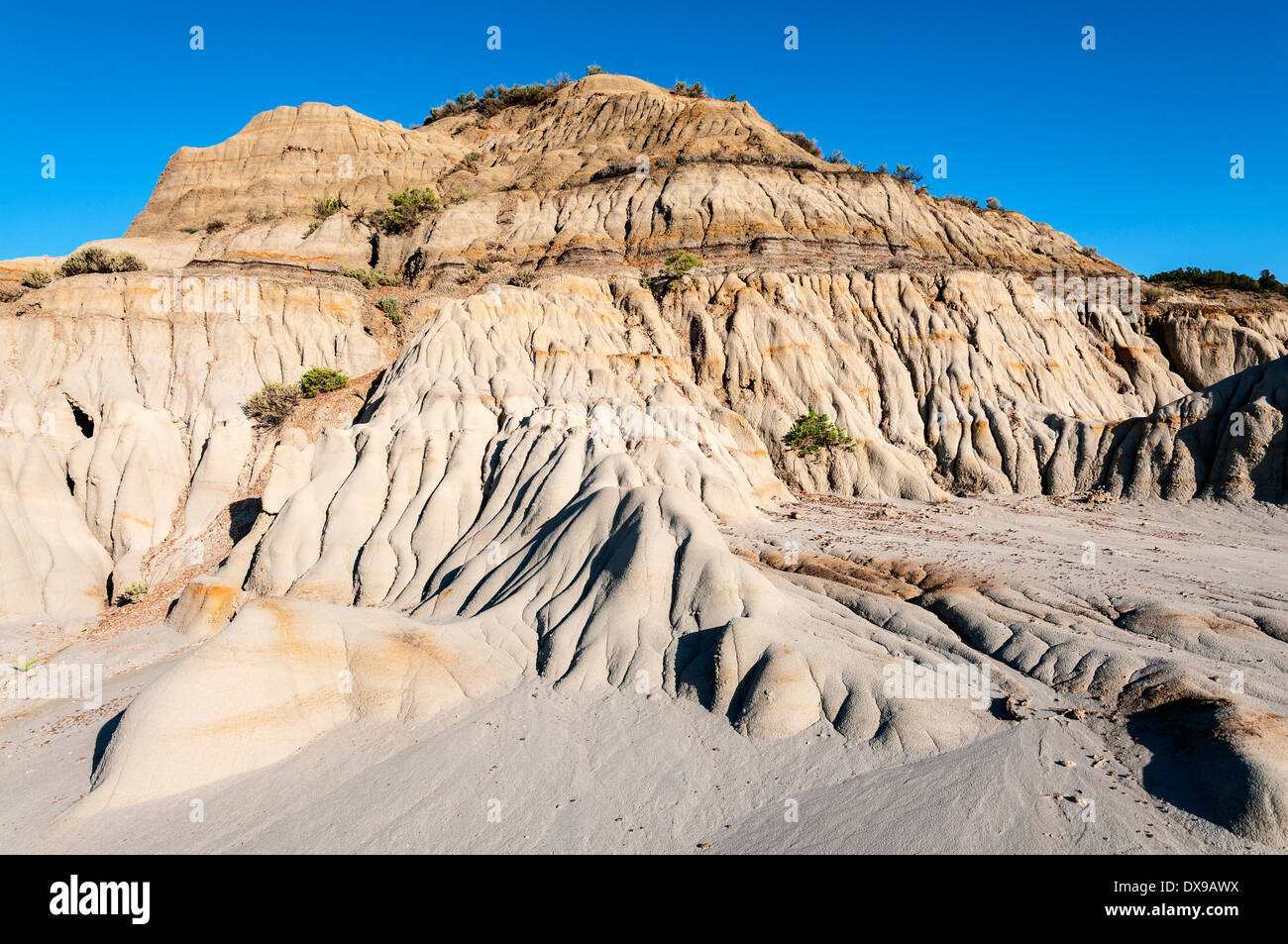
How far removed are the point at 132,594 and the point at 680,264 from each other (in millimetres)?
29637

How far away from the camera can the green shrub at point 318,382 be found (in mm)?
28859

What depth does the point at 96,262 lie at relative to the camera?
3105cm

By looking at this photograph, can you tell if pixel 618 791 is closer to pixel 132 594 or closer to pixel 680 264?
pixel 132 594

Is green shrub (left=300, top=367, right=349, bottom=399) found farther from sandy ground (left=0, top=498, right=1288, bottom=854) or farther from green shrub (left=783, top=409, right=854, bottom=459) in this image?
green shrub (left=783, top=409, right=854, bottom=459)

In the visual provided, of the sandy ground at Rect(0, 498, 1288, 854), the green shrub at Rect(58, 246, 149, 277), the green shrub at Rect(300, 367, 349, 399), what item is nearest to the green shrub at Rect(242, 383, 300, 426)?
the green shrub at Rect(300, 367, 349, 399)

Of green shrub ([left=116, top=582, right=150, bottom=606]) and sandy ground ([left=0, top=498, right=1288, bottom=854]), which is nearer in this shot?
sandy ground ([left=0, top=498, right=1288, bottom=854])

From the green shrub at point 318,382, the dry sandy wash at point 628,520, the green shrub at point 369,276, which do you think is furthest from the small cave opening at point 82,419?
the green shrub at point 369,276

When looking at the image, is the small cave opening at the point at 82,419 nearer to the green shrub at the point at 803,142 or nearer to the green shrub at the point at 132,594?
the green shrub at the point at 132,594

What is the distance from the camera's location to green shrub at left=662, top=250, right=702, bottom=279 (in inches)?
1399

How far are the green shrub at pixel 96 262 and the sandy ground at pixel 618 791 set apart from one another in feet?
90.1

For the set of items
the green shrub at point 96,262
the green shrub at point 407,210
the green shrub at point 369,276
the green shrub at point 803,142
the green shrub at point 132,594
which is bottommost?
the green shrub at point 132,594

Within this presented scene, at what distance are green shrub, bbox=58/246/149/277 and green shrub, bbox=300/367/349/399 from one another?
1252cm
